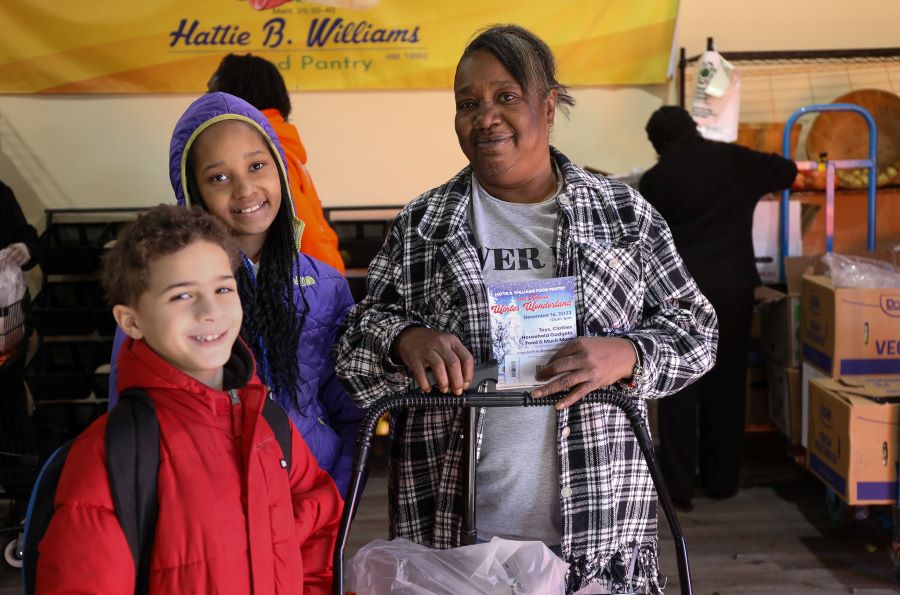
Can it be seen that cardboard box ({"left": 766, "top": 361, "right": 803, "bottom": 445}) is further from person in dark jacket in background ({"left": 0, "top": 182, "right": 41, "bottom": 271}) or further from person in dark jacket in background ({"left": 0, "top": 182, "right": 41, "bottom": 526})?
person in dark jacket in background ({"left": 0, "top": 182, "right": 41, "bottom": 271})

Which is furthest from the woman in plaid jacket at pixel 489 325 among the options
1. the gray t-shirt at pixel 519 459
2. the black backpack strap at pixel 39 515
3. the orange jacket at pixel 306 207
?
the orange jacket at pixel 306 207

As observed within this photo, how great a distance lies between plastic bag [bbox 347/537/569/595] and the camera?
46.4 inches

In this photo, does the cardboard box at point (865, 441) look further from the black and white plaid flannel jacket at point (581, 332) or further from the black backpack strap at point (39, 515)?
the black backpack strap at point (39, 515)

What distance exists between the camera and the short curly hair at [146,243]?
1187 millimetres

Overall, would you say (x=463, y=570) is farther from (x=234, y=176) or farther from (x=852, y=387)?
(x=852, y=387)

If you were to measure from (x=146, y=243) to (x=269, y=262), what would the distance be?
1.32ft

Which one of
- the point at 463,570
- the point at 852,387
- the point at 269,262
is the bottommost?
the point at 852,387

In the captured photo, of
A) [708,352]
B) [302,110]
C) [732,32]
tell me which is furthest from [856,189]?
[708,352]

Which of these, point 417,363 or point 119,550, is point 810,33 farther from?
point 119,550

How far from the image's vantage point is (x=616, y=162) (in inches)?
176

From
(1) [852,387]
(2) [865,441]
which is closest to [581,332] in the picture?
(2) [865,441]

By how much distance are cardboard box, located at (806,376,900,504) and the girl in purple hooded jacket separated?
2088mm

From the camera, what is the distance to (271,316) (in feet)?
5.03

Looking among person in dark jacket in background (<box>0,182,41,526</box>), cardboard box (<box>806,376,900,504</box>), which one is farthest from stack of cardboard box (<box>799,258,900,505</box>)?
person in dark jacket in background (<box>0,182,41,526</box>)
